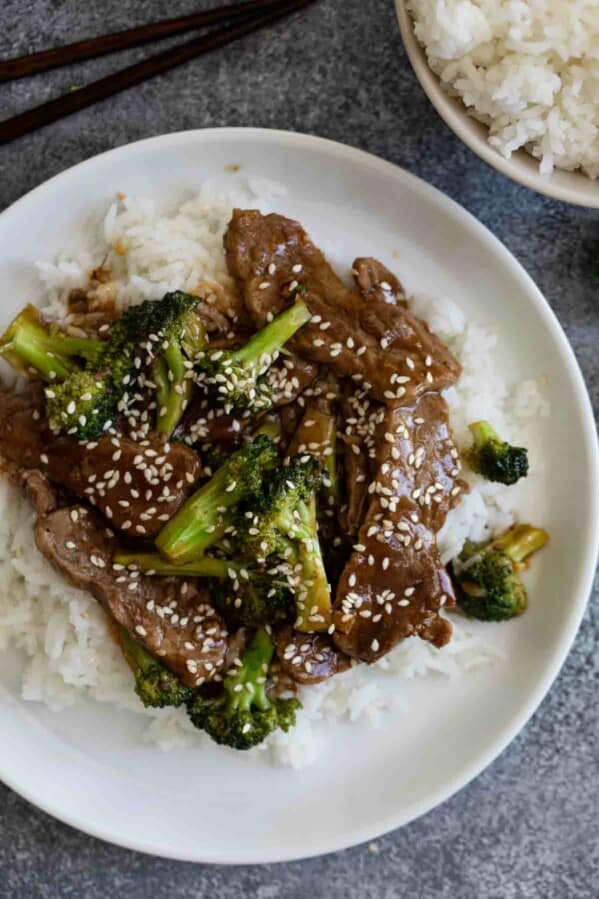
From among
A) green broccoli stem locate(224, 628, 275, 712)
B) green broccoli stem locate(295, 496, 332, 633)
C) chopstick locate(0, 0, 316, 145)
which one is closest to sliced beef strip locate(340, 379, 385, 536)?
green broccoli stem locate(295, 496, 332, 633)

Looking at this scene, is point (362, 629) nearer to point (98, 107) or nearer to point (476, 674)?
point (476, 674)

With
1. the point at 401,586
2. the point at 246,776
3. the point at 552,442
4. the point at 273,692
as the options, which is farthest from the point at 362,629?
the point at 552,442

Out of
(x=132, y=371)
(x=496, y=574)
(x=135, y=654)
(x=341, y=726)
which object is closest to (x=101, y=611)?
(x=135, y=654)

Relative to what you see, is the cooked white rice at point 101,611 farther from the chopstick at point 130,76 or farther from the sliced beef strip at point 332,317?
the chopstick at point 130,76

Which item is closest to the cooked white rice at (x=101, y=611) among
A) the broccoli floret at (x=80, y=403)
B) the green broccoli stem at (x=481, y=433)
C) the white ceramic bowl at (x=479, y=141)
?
the green broccoli stem at (x=481, y=433)

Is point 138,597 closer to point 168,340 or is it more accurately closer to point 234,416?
point 234,416
